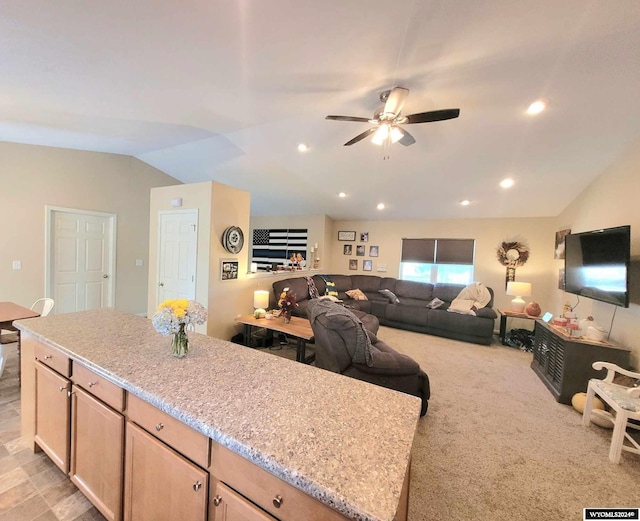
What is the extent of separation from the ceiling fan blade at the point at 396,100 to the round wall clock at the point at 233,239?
2606 mm

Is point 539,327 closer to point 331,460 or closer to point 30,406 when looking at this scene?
point 331,460

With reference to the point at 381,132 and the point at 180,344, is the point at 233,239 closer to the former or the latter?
the point at 381,132

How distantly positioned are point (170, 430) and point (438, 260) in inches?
246

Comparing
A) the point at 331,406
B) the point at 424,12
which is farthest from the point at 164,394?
the point at 424,12

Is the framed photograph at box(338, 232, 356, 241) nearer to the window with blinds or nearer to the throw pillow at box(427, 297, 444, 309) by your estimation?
the window with blinds

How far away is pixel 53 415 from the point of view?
169cm

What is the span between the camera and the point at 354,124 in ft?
11.2

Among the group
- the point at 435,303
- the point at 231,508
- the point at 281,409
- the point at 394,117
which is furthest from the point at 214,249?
the point at 435,303

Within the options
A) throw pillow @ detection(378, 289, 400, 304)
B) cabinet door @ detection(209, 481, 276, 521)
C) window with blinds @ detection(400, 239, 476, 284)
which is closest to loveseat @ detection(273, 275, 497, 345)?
throw pillow @ detection(378, 289, 400, 304)

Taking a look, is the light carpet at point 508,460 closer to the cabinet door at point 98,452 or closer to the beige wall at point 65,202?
the cabinet door at point 98,452

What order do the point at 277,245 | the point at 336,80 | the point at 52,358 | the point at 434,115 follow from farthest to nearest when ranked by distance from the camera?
the point at 277,245, the point at 336,80, the point at 434,115, the point at 52,358

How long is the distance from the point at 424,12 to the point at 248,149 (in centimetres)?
323

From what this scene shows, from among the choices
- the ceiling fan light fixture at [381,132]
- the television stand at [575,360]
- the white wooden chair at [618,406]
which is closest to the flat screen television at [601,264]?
the television stand at [575,360]

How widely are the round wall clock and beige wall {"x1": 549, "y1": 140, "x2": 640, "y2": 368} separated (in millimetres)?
4678
